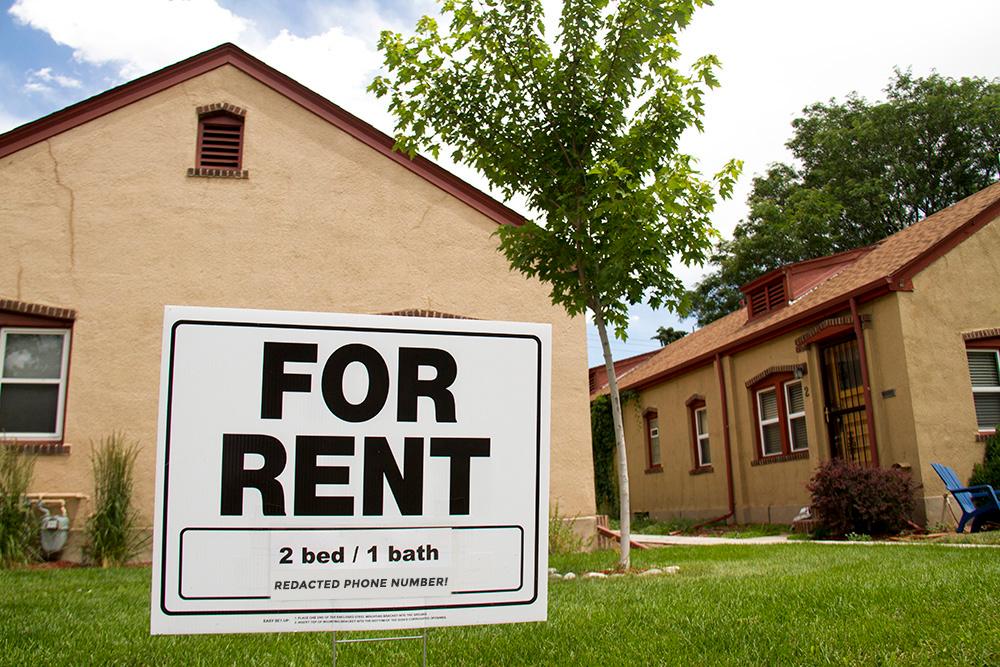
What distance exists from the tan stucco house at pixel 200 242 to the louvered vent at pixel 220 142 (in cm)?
2

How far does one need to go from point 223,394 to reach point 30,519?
29.2 ft

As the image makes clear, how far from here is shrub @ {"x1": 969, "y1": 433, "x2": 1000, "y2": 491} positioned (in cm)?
1269

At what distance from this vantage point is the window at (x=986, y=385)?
13492 millimetres

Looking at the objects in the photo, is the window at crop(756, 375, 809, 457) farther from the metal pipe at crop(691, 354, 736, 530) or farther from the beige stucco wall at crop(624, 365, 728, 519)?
the beige stucco wall at crop(624, 365, 728, 519)

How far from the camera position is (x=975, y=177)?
3183 cm

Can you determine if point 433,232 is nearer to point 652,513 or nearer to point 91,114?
point 91,114

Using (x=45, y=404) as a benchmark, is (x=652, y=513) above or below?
below

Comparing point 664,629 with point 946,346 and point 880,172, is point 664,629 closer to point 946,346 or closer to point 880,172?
point 946,346

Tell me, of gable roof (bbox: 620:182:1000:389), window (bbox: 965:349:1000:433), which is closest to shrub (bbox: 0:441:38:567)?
gable roof (bbox: 620:182:1000:389)

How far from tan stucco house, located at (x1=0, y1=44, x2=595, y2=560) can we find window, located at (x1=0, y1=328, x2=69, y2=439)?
2 centimetres

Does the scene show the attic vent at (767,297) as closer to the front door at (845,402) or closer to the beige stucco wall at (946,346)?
the front door at (845,402)

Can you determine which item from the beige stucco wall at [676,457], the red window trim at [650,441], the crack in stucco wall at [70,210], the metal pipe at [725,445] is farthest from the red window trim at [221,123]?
the red window trim at [650,441]

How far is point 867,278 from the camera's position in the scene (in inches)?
563

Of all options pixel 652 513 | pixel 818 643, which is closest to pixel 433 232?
pixel 818 643
